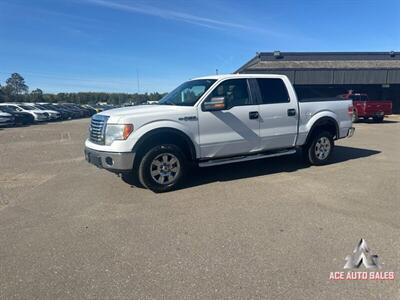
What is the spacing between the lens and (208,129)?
19.7 ft

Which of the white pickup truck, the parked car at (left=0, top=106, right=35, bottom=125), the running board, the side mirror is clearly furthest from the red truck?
the parked car at (left=0, top=106, right=35, bottom=125)

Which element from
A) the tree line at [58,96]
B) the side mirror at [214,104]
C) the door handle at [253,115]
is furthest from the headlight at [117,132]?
the tree line at [58,96]

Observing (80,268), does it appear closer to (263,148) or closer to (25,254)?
(25,254)

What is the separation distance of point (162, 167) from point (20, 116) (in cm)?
2248

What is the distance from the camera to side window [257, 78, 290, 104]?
6719 mm

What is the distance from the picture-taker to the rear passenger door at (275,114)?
665 centimetres

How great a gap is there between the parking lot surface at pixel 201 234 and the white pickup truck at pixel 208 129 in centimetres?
52

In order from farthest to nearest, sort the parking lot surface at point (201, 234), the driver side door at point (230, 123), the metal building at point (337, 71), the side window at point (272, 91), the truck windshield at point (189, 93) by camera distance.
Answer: the metal building at point (337, 71) → the side window at point (272, 91) → the truck windshield at point (189, 93) → the driver side door at point (230, 123) → the parking lot surface at point (201, 234)

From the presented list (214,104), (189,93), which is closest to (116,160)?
(214,104)

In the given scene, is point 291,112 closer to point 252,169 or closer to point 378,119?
point 252,169

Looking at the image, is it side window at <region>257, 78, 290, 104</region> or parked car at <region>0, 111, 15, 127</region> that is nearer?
side window at <region>257, 78, 290, 104</region>

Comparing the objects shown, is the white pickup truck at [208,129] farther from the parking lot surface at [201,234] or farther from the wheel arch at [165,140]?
the parking lot surface at [201,234]

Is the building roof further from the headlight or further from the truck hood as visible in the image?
the headlight

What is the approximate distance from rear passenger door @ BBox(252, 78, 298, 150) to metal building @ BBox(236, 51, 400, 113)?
66.5 feet
